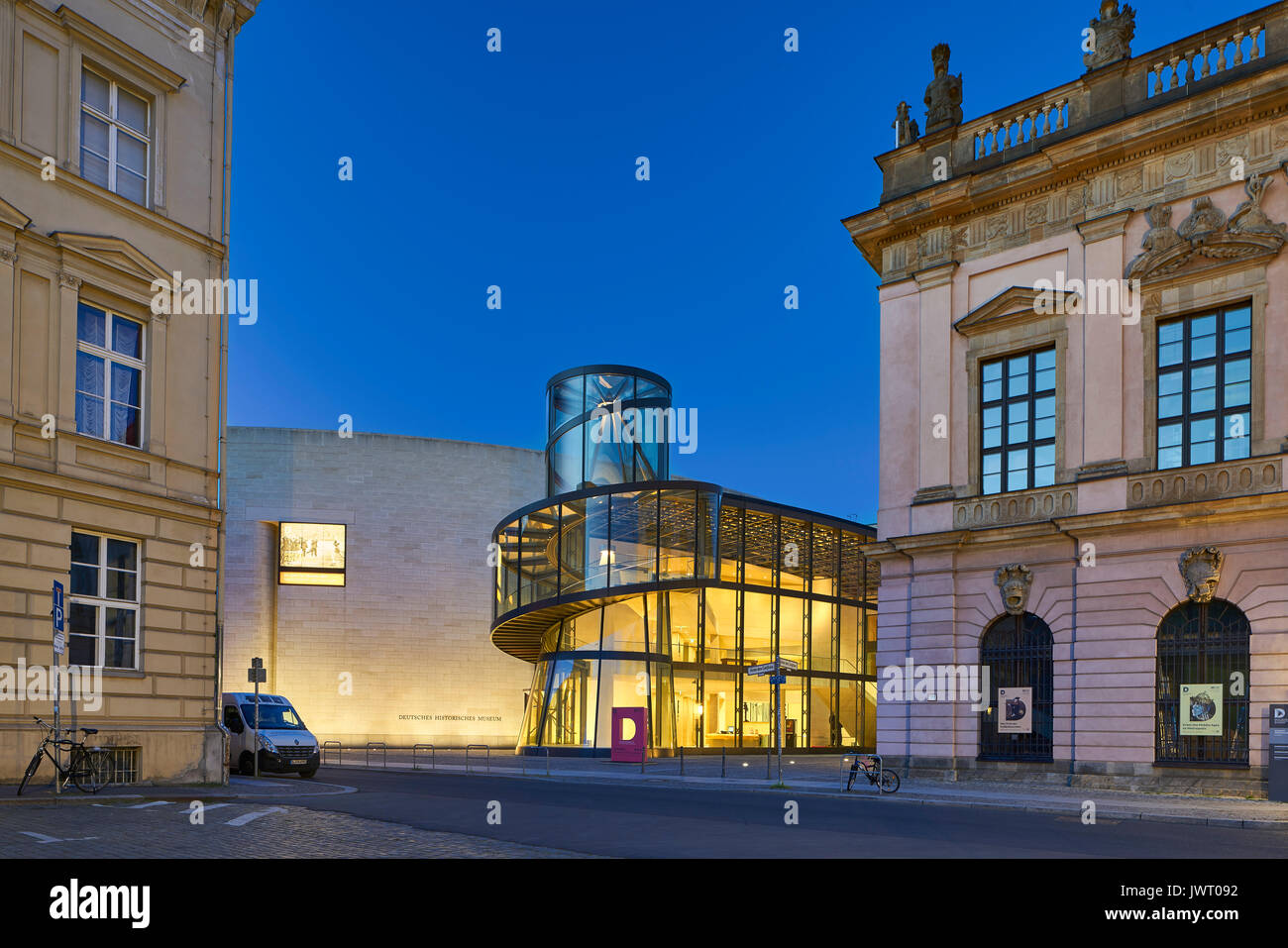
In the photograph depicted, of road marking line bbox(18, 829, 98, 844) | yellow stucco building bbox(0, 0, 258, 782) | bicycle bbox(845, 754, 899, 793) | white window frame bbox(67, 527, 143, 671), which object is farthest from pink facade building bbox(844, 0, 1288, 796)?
road marking line bbox(18, 829, 98, 844)

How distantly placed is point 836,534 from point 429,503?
2477cm

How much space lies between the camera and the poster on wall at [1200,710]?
24.3 metres

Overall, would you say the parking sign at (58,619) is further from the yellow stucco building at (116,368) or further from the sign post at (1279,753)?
the sign post at (1279,753)

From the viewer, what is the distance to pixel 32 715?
1791 cm

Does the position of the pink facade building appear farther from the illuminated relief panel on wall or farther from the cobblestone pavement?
the illuminated relief panel on wall

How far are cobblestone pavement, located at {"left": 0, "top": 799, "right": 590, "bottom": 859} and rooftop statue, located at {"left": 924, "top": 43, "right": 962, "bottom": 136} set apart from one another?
76.2ft

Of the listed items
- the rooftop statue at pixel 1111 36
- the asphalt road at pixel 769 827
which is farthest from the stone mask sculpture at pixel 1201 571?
the rooftop statue at pixel 1111 36

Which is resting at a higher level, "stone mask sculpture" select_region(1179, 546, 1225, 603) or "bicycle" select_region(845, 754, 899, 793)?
"stone mask sculpture" select_region(1179, 546, 1225, 603)

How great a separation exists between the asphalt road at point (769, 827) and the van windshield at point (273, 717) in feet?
22.6

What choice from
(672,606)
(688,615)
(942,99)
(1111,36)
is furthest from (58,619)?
(688,615)

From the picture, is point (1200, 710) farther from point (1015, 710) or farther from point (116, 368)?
point (116, 368)

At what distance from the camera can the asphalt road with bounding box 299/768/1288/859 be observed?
1275 cm

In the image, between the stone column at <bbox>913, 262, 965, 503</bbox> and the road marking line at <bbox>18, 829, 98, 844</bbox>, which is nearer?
the road marking line at <bbox>18, 829, 98, 844</bbox>

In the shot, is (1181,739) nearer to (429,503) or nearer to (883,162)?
(883,162)
